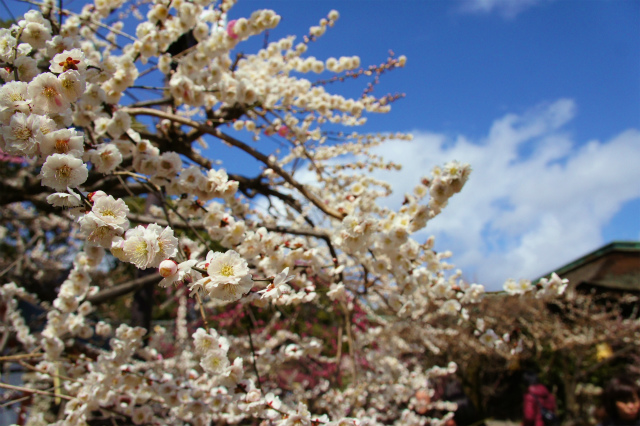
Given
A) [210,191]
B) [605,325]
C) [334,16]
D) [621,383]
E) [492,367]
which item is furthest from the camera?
[492,367]

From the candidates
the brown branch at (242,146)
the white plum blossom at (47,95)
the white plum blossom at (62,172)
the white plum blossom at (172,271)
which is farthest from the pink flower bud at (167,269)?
the brown branch at (242,146)

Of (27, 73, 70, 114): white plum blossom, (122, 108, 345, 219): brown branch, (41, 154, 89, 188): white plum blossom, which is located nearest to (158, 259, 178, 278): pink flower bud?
(41, 154, 89, 188): white plum blossom

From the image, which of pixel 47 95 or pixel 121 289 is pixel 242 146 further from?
pixel 121 289

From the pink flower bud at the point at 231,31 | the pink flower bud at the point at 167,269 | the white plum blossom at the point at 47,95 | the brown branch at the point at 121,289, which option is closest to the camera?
the pink flower bud at the point at 167,269

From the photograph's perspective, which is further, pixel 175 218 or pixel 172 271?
pixel 175 218

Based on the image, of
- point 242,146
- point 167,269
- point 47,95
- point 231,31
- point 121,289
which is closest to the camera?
point 167,269

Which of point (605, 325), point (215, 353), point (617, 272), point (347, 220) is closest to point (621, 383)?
point (347, 220)

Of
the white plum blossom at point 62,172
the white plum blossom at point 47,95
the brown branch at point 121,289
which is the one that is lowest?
the white plum blossom at point 62,172

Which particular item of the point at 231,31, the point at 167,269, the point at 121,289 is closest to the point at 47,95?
the point at 167,269

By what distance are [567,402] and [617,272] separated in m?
2.71

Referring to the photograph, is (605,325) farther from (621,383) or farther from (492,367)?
(621,383)

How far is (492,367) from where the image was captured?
784 cm

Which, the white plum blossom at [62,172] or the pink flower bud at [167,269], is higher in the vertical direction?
the white plum blossom at [62,172]

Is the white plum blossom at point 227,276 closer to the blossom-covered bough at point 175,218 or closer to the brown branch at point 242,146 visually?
the blossom-covered bough at point 175,218
